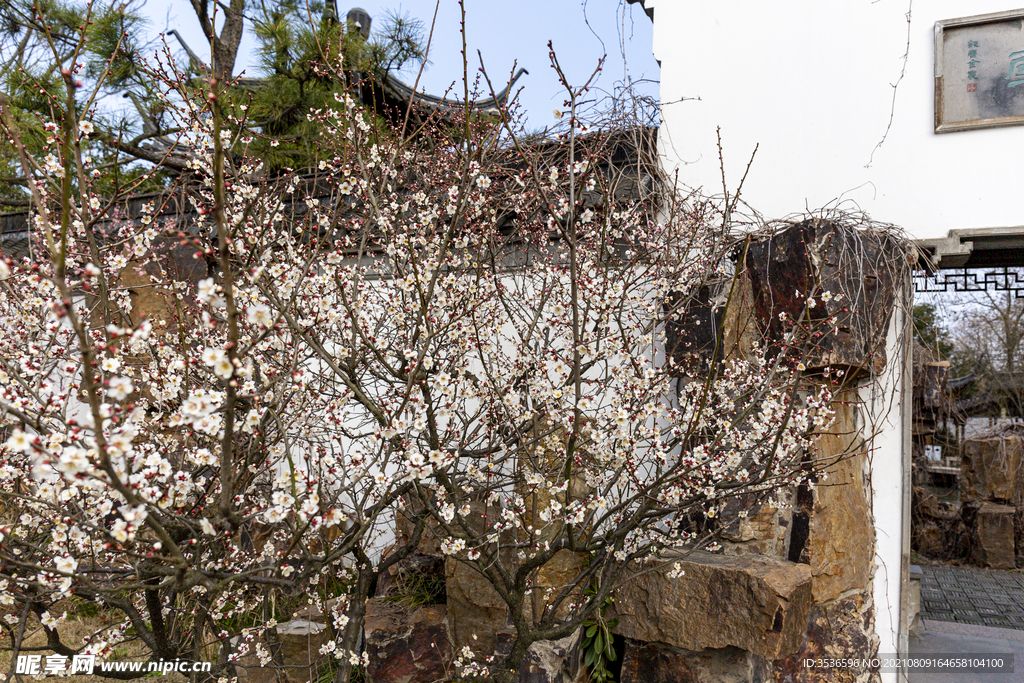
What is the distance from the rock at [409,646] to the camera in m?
3.19

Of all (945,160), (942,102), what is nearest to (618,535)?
(945,160)

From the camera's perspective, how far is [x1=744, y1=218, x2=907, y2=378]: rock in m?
3.10

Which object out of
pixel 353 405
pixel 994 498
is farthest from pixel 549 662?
pixel 994 498

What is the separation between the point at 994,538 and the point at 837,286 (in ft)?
23.1

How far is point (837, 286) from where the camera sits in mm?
3160

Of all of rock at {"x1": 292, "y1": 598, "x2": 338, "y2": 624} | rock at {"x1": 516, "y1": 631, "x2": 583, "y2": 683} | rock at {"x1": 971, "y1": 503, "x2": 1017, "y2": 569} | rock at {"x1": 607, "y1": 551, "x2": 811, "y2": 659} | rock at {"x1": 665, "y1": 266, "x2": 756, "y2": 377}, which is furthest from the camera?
rock at {"x1": 971, "y1": 503, "x2": 1017, "y2": 569}

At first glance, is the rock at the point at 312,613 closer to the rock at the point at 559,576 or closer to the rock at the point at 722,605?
the rock at the point at 559,576

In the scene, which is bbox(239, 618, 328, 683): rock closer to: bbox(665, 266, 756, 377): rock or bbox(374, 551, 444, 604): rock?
bbox(374, 551, 444, 604): rock

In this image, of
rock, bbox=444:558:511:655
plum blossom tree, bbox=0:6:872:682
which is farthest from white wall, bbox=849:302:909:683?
rock, bbox=444:558:511:655

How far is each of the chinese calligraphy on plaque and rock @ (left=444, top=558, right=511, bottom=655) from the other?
10.9 feet

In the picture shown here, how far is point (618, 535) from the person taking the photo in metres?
2.47

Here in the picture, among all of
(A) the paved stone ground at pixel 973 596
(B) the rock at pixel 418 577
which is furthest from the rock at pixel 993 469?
(B) the rock at pixel 418 577

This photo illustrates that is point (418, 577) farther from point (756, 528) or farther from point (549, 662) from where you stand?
point (756, 528)

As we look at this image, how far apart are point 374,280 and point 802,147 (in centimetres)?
274
